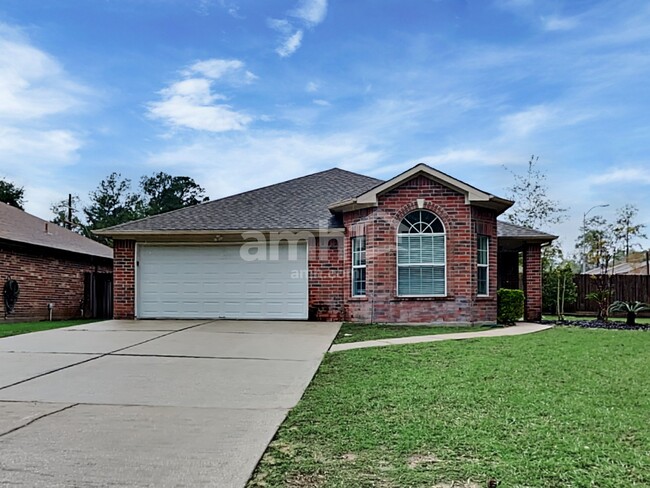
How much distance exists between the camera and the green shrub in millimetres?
14602

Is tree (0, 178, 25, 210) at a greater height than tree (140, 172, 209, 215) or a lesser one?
lesser

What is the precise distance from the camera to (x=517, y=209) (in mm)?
27484

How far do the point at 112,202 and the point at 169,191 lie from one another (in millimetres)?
5815

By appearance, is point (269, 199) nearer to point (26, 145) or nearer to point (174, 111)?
point (174, 111)

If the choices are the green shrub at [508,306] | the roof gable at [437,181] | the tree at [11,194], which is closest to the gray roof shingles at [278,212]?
the roof gable at [437,181]

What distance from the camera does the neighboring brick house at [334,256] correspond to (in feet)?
44.4

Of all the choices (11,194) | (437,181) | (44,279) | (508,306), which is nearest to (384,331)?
(437,181)

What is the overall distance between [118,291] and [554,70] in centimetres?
1358

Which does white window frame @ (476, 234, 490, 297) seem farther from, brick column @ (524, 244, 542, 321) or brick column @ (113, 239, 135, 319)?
brick column @ (113, 239, 135, 319)

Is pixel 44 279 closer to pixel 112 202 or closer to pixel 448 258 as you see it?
pixel 448 258

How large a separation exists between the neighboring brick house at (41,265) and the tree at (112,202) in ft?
110

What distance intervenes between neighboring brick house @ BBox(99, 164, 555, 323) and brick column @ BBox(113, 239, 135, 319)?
0.03 m

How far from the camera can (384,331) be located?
470 inches

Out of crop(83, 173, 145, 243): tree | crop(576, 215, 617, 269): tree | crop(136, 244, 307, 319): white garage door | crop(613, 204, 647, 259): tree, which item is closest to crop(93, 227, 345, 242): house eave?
crop(136, 244, 307, 319): white garage door
